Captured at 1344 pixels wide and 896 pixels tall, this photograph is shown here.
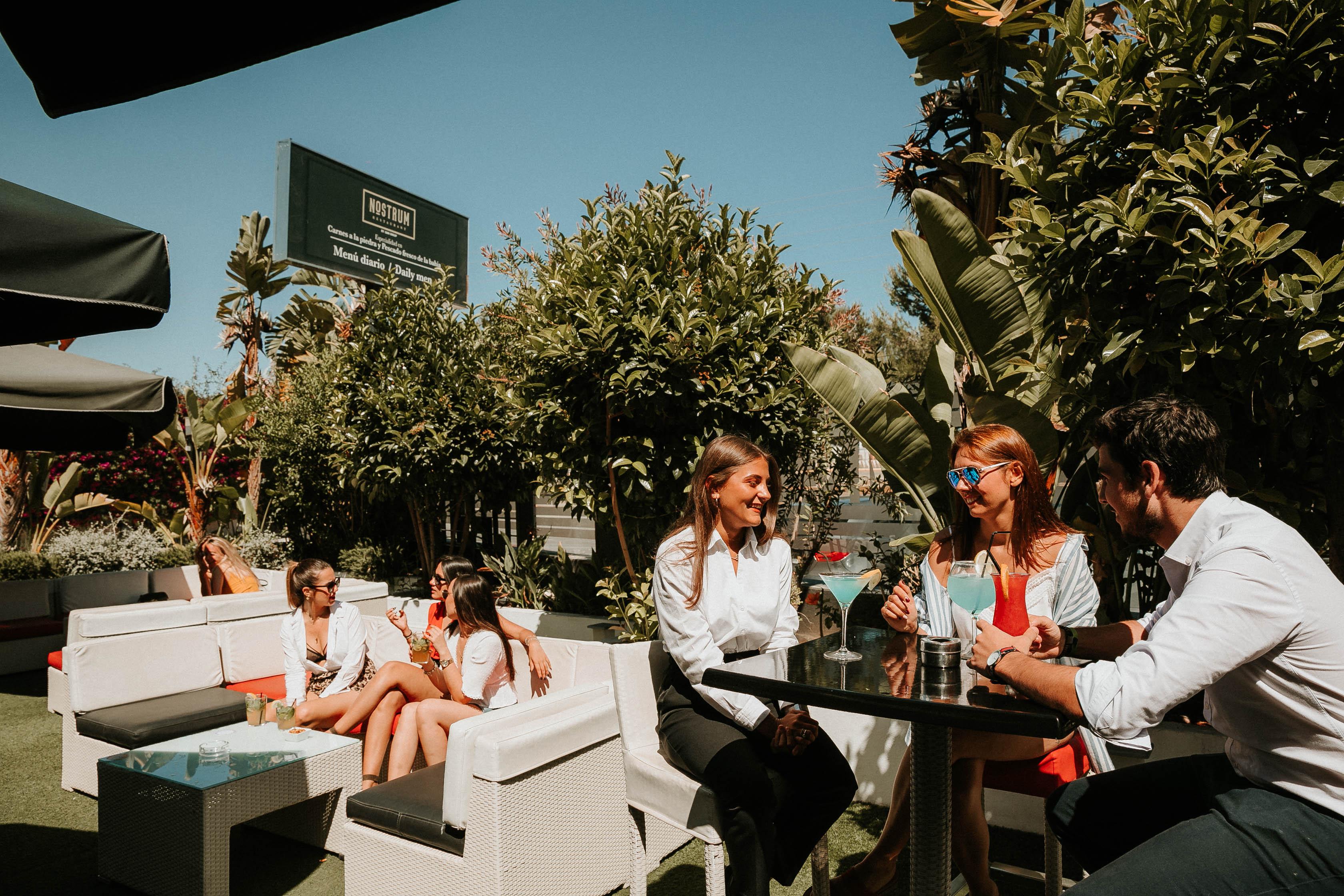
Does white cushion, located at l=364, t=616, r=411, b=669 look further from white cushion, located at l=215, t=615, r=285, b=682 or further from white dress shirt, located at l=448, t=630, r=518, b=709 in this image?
white dress shirt, located at l=448, t=630, r=518, b=709

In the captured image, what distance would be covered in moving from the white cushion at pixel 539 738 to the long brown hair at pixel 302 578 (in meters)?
1.96

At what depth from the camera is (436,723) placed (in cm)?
369

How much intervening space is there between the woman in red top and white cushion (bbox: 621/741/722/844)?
104 cm

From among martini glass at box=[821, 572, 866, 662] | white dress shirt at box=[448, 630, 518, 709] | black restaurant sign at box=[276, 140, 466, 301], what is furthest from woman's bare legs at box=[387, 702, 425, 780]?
black restaurant sign at box=[276, 140, 466, 301]

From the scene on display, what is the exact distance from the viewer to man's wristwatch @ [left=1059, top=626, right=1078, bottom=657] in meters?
2.17

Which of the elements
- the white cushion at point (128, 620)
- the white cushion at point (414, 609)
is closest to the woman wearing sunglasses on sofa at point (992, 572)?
the white cushion at point (414, 609)

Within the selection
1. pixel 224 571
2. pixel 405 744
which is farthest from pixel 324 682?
pixel 224 571

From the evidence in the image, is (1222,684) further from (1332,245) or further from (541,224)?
(541,224)

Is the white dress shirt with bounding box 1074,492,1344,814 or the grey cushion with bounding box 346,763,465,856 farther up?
the white dress shirt with bounding box 1074,492,1344,814

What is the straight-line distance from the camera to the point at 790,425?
15.3 ft

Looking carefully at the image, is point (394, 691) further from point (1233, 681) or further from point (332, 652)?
point (1233, 681)

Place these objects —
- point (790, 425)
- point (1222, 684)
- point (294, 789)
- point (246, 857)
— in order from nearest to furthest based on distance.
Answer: point (1222, 684) < point (294, 789) < point (246, 857) < point (790, 425)

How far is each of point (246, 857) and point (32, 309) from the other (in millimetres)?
2575

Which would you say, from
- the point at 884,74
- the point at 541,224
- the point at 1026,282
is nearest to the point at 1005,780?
the point at 1026,282
